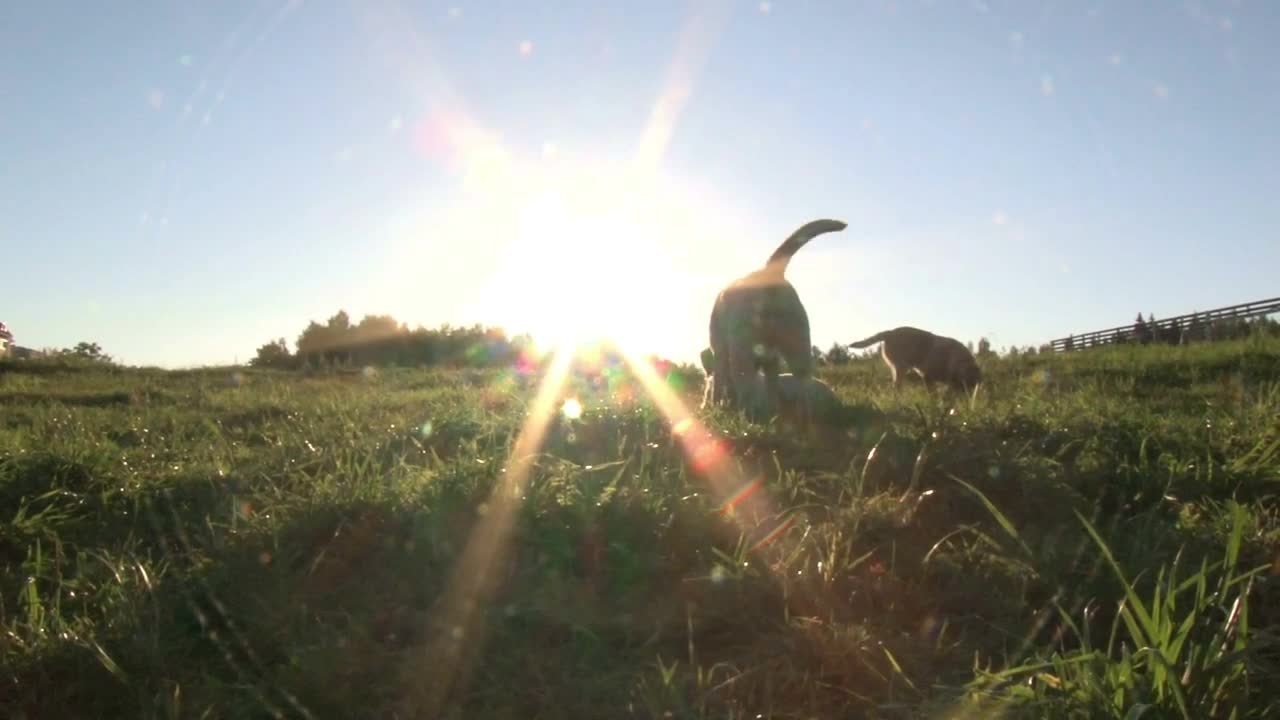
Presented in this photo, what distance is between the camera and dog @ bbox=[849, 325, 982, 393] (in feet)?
31.0

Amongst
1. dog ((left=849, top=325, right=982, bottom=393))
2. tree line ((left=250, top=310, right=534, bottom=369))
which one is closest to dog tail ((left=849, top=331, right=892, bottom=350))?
dog ((left=849, top=325, right=982, bottom=393))

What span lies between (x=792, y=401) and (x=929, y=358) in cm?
362

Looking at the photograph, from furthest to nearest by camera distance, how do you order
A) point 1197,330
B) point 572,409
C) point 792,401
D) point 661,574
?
1. point 1197,330
2. point 792,401
3. point 572,409
4. point 661,574

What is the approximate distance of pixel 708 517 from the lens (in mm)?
3604

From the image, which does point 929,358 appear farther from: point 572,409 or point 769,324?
point 572,409

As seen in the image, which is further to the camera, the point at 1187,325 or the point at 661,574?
the point at 1187,325

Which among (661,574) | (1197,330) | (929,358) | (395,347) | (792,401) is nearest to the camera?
(661,574)

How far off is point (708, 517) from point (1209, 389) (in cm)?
557

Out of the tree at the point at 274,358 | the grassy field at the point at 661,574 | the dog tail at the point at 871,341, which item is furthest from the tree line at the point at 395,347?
the grassy field at the point at 661,574

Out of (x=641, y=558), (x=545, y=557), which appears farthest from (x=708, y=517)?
(x=545, y=557)

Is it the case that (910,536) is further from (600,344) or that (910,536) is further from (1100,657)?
(600,344)

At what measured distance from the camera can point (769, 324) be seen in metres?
6.75

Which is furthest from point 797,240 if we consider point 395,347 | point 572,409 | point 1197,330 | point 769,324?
point 395,347

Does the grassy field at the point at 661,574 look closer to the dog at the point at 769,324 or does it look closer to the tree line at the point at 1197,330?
the dog at the point at 769,324
